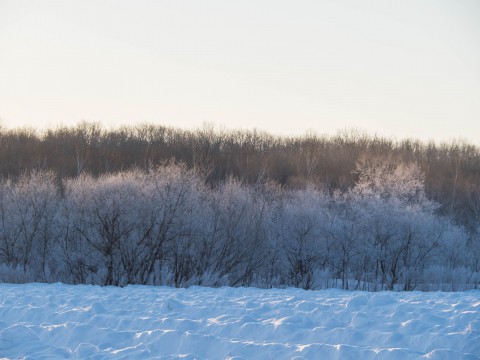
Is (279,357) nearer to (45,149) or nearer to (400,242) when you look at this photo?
(400,242)

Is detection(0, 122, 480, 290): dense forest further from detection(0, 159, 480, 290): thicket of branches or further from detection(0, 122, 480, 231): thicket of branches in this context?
detection(0, 122, 480, 231): thicket of branches

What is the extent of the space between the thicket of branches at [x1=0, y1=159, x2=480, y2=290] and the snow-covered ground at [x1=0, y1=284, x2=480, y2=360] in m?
11.9

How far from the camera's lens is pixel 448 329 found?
7996mm

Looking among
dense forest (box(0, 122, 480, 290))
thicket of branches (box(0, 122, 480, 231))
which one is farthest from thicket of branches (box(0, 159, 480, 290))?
thicket of branches (box(0, 122, 480, 231))

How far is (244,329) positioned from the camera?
8.40 metres

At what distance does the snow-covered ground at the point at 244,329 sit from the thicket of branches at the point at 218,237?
11.9m

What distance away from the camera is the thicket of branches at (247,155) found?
145 ft

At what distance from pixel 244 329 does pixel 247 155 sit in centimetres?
4222

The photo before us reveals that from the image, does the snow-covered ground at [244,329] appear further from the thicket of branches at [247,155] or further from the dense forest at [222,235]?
the thicket of branches at [247,155]

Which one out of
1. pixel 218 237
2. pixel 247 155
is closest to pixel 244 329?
pixel 218 237

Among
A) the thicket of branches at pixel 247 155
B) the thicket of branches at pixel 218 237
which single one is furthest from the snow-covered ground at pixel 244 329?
the thicket of branches at pixel 247 155

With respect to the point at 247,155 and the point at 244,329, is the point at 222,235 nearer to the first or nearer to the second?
the point at 244,329

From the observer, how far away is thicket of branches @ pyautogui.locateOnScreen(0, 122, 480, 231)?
145 feet

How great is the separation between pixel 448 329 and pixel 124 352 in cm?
397
